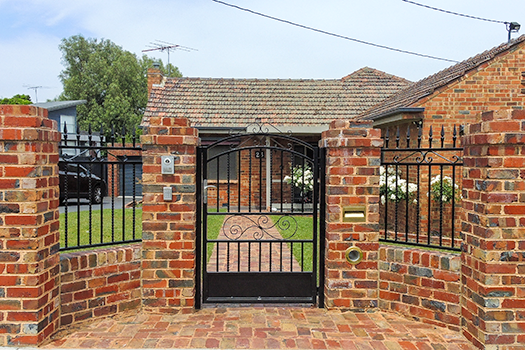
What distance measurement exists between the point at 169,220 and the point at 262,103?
10.0 m

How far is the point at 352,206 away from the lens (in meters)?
4.00

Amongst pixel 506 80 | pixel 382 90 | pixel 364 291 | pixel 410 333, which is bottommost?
pixel 410 333

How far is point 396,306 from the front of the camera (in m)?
4.04

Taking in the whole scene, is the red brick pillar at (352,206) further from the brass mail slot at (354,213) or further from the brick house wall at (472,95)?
the brick house wall at (472,95)

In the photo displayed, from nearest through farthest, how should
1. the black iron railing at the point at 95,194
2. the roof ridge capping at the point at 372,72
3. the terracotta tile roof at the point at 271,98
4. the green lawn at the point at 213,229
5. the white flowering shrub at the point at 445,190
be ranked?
the black iron railing at the point at 95,194, the green lawn at the point at 213,229, the white flowering shrub at the point at 445,190, the terracotta tile roof at the point at 271,98, the roof ridge capping at the point at 372,72

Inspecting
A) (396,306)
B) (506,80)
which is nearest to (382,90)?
(506,80)

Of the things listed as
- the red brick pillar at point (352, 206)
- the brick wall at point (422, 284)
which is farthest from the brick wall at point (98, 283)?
the brick wall at point (422, 284)

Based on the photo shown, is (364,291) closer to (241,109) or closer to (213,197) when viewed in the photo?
(213,197)

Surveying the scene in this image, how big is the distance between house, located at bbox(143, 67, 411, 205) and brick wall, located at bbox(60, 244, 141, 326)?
761cm

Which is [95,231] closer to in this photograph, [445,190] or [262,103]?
[445,190]

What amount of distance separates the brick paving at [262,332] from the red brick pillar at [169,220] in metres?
0.24

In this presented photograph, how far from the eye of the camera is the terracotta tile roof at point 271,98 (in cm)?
1280

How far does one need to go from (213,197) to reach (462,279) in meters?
9.65

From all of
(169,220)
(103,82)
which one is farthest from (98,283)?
(103,82)
